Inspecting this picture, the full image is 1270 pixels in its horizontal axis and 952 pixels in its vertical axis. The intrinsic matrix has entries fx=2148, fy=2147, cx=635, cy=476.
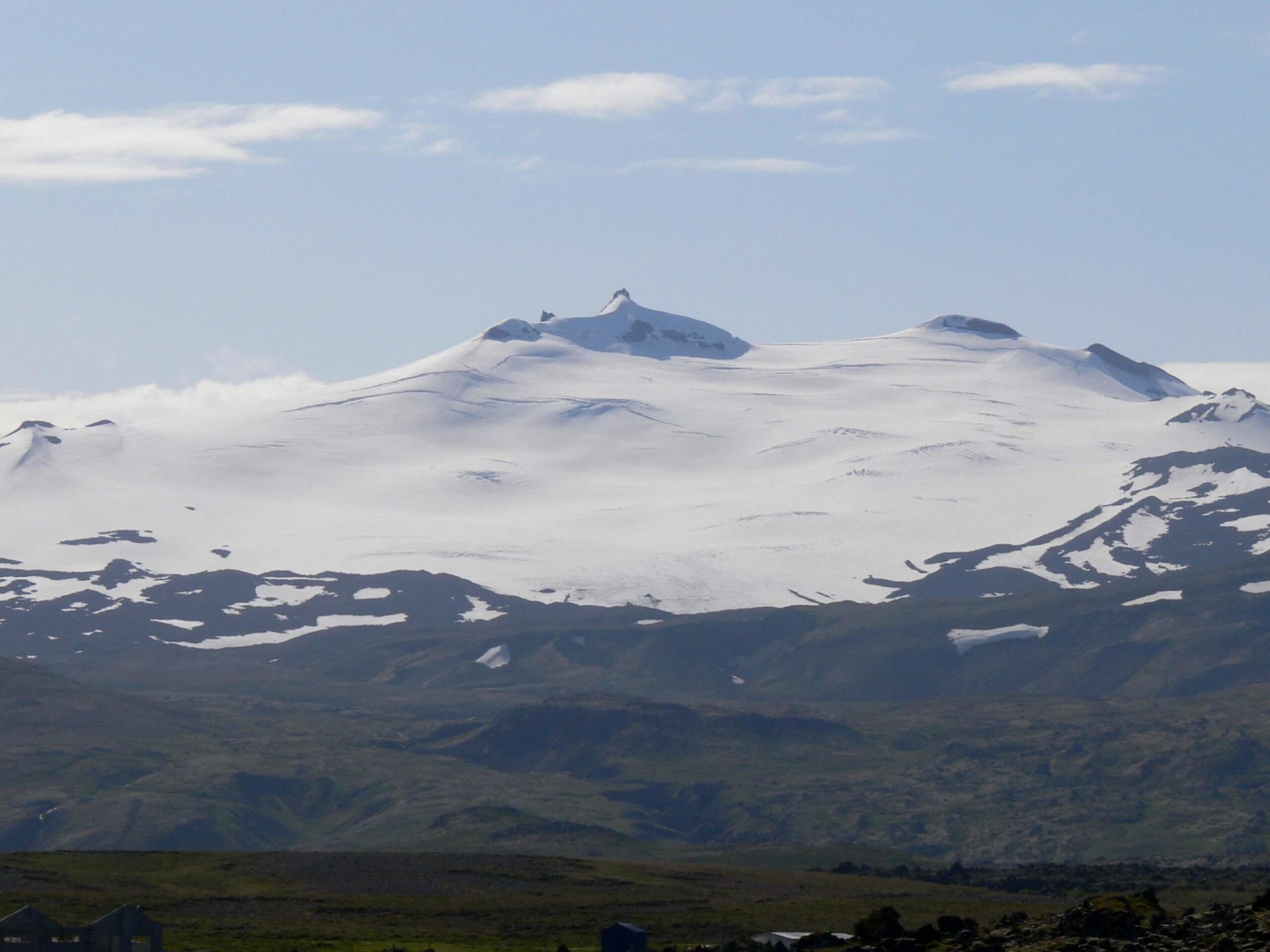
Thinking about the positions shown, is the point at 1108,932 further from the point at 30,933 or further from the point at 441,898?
the point at 441,898

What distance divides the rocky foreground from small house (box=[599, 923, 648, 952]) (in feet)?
40.2

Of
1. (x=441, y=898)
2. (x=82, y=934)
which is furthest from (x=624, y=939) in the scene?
(x=441, y=898)

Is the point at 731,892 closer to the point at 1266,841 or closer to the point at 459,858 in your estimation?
the point at 459,858

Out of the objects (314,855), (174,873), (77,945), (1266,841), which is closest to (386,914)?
(174,873)

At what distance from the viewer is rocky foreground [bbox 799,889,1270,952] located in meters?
53.2

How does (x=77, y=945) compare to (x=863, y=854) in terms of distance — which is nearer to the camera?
(x=77, y=945)

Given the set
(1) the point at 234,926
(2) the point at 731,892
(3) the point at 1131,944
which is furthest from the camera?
(2) the point at 731,892

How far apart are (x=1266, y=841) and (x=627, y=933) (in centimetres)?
13706

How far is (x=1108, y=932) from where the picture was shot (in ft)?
186

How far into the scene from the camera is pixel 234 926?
10075 cm

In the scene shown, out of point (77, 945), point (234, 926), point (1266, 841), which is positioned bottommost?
point (1266, 841)

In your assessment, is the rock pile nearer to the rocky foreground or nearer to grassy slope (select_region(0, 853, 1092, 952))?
the rocky foreground

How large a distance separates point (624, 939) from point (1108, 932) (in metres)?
24.6

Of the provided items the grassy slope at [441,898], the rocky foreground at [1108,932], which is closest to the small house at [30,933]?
the grassy slope at [441,898]
